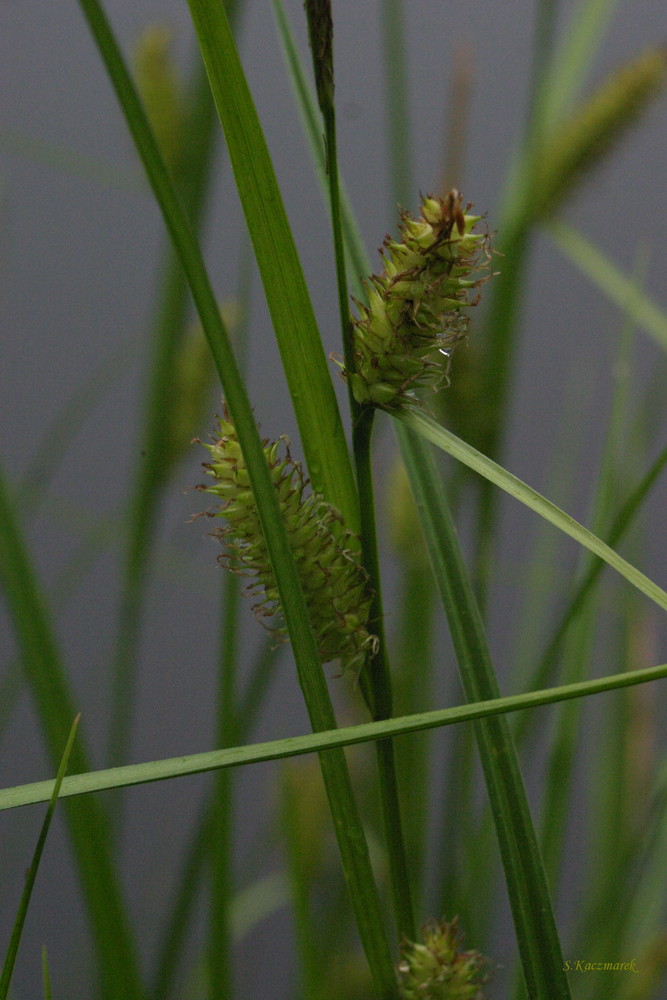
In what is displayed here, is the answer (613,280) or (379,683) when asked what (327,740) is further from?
(613,280)

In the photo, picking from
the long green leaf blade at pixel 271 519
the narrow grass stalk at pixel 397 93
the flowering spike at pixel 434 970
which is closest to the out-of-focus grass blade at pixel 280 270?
A: the long green leaf blade at pixel 271 519

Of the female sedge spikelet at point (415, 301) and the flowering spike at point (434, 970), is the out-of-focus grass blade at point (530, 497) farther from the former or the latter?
the flowering spike at point (434, 970)

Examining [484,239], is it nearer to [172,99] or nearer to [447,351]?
[447,351]

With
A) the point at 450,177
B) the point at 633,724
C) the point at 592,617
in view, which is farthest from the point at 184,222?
the point at 633,724

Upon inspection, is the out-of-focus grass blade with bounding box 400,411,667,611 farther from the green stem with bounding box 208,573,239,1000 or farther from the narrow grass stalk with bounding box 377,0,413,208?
the narrow grass stalk with bounding box 377,0,413,208

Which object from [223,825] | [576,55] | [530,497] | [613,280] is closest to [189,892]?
[223,825]
